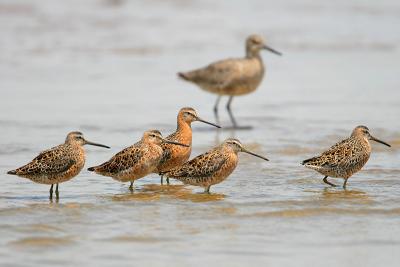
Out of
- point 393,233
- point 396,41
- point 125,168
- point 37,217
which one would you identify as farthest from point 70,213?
point 396,41

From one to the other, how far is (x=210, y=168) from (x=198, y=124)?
5.01m

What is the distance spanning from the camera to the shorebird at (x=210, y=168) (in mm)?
9664

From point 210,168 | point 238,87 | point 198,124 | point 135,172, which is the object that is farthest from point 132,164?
point 238,87

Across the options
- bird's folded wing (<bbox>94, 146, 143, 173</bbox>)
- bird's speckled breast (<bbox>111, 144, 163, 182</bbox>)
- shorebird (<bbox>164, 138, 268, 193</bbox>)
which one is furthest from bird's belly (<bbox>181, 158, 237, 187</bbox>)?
bird's folded wing (<bbox>94, 146, 143, 173</bbox>)

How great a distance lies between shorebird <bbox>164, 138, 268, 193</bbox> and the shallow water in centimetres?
15

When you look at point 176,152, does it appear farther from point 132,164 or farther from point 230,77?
point 230,77

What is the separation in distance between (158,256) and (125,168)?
2371mm

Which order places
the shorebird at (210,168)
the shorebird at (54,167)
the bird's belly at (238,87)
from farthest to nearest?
the bird's belly at (238,87), the shorebird at (210,168), the shorebird at (54,167)

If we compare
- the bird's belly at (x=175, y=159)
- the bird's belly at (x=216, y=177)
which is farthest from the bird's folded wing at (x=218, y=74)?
the bird's belly at (x=216, y=177)

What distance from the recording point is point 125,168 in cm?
969

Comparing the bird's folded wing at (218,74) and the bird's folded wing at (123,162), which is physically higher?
the bird's folded wing at (218,74)

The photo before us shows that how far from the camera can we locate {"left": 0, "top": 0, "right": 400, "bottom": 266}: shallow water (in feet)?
25.4

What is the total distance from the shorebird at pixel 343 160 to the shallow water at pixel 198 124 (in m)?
0.20

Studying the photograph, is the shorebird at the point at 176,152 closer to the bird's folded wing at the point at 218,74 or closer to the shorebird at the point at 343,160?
the shorebird at the point at 343,160
